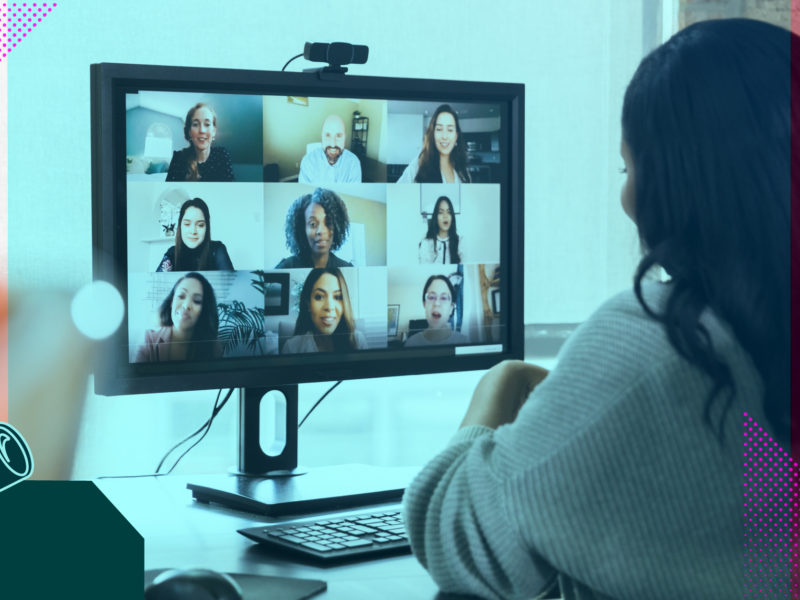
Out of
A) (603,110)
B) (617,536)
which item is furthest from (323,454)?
(617,536)

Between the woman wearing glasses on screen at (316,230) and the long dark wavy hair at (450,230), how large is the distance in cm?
12

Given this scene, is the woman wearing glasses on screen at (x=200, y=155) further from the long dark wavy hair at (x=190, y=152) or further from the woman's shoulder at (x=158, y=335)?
the woman's shoulder at (x=158, y=335)

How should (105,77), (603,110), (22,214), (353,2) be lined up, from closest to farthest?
1. (105,77)
2. (22,214)
3. (353,2)
4. (603,110)

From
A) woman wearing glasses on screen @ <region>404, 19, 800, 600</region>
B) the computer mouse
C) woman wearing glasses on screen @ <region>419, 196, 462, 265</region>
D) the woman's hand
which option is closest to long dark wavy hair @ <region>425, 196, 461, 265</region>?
woman wearing glasses on screen @ <region>419, 196, 462, 265</region>

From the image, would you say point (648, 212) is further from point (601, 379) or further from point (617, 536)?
point (617, 536)

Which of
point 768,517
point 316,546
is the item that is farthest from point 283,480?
point 768,517

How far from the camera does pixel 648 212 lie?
79 cm

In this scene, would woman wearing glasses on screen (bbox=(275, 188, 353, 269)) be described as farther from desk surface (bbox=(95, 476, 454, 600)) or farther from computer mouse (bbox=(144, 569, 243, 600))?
computer mouse (bbox=(144, 569, 243, 600))

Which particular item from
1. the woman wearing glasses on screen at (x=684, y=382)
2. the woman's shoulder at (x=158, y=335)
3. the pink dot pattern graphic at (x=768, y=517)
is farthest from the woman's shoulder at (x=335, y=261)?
the pink dot pattern graphic at (x=768, y=517)

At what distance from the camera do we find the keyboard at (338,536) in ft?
3.17

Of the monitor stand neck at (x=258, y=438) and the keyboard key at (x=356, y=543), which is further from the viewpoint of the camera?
the monitor stand neck at (x=258, y=438)

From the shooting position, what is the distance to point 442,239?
4.17ft

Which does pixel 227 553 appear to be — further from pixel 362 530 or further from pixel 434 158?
pixel 434 158

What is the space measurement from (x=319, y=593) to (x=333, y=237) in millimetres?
484
